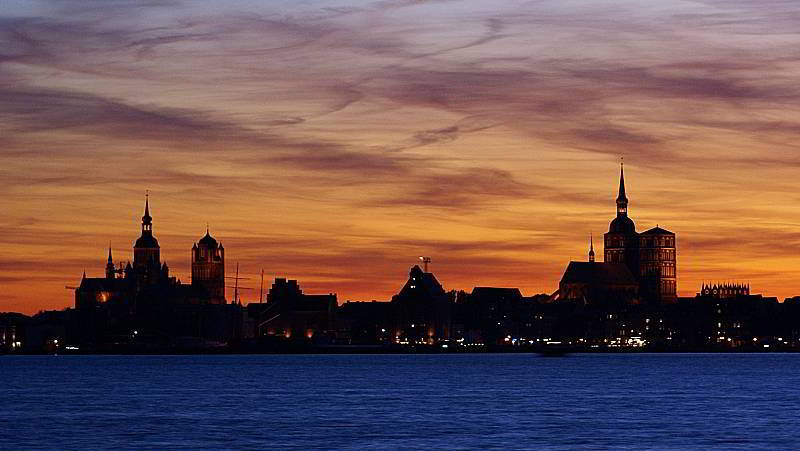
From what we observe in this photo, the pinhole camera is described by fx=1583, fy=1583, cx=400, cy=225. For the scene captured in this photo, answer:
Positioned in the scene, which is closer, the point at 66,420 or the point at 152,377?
the point at 66,420

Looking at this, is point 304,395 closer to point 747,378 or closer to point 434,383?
point 434,383

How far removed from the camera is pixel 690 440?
8288cm

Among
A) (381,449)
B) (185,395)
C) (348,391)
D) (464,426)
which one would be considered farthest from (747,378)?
(381,449)

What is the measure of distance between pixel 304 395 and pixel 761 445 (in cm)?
5700

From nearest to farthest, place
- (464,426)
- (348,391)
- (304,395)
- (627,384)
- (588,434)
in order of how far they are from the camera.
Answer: (588,434) < (464,426) < (304,395) < (348,391) < (627,384)

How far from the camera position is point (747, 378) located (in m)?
181

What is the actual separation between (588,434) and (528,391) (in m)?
51.8

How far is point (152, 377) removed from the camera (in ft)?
615

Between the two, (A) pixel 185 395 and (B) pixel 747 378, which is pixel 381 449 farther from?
(B) pixel 747 378

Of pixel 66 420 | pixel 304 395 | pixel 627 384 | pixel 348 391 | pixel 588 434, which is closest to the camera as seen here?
pixel 588 434

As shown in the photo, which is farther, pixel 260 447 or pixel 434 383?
pixel 434 383

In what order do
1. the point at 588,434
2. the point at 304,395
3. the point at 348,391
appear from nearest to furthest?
1. the point at 588,434
2. the point at 304,395
3. the point at 348,391

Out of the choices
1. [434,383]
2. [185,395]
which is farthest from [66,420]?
[434,383]

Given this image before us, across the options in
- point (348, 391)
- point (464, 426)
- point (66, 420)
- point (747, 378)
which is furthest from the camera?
point (747, 378)
